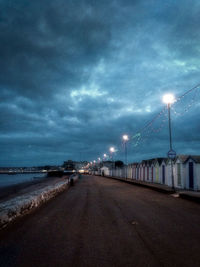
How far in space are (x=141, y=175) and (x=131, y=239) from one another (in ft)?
128

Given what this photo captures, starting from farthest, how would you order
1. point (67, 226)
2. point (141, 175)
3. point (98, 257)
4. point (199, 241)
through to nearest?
point (141, 175) → point (67, 226) → point (199, 241) → point (98, 257)

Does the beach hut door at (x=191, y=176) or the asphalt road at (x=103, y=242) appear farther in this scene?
the beach hut door at (x=191, y=176)

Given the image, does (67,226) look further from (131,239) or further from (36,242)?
(131,239)

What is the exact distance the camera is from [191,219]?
7.63m

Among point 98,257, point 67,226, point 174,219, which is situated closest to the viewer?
point 98,257

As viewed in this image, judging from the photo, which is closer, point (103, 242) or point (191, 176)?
point (103, 242)

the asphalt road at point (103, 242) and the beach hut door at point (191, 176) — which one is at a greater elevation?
the beach hut door at point (191, 176)

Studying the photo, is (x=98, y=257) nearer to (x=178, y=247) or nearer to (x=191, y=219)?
(x=178, y=247)

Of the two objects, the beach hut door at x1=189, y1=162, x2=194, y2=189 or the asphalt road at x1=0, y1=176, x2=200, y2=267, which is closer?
the asphalt road at x1=0, y1=176, x2=200, y2=267

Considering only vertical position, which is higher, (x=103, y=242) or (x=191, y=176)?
(x=191, y=176)

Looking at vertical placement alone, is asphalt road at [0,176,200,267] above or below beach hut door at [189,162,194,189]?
below

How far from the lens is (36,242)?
17.1 ft

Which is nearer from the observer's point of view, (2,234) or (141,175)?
(2,234)

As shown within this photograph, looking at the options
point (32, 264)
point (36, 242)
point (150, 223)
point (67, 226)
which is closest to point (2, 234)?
point (36, 242)
